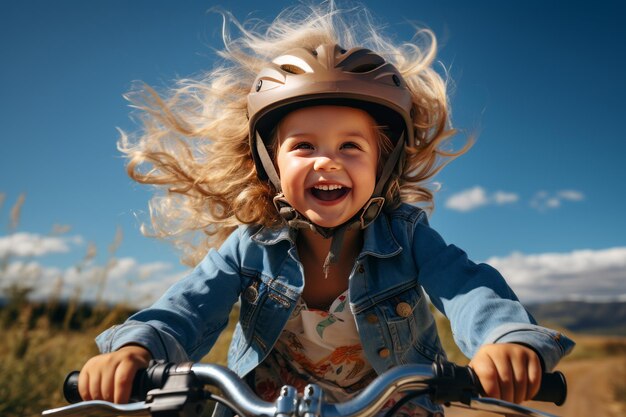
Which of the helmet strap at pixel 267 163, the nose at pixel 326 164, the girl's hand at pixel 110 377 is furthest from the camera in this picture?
the helmet strap at pixel 267 163

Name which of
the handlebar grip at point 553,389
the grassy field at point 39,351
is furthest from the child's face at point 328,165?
the grassy field at point 39,351

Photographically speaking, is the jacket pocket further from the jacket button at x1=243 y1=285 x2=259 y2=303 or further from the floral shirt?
the jacket button at x1=243 y1=285 x2=259 y2=303

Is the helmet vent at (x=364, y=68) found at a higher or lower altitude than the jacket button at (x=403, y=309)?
higher

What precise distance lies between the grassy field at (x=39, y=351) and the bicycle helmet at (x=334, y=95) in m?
2.85

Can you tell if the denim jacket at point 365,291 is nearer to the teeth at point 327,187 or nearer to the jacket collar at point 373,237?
the jacket collar at point 373,237

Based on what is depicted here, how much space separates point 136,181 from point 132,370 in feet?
7.43

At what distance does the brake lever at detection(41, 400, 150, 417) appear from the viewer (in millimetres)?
1486

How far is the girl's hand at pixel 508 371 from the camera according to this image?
155 cm

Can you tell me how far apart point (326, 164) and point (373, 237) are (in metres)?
0.51

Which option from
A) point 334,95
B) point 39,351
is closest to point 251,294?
point 334,95

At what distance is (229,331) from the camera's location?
23.7 feet

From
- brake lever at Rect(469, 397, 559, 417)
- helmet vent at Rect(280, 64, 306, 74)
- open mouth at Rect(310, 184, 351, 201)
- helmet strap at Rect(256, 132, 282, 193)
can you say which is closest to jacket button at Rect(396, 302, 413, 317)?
open mouth at Rect(310, 184, 351, 201)

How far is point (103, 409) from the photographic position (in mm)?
1514

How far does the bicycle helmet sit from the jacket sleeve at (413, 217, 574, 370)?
0.36 meters
